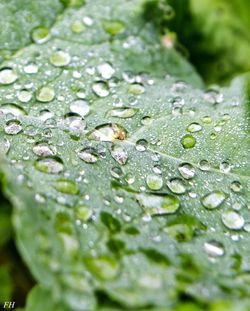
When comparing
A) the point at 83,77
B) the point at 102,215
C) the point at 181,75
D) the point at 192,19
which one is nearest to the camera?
the point at 102,215

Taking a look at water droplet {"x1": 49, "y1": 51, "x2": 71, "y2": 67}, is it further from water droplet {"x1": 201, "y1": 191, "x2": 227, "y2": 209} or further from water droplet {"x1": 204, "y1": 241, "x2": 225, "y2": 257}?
water droplet {"x1": 204, "y1": 241, "x2": 225, "y2": 257}

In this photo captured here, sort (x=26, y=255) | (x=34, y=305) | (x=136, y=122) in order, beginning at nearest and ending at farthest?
(x=26, y=255)
(x=34, y=305)
(x=136, y=122)

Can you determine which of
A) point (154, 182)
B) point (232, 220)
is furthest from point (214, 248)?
point (154, 182)

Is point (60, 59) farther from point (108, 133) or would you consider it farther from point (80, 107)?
point (108, 133)

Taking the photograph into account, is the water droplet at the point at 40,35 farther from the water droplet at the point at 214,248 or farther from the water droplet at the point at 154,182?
the water droplet at the point at 214,248

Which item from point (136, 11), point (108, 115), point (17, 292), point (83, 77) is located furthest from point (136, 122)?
point (17, 292)

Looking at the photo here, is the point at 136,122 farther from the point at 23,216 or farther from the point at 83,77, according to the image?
the point at 23,216

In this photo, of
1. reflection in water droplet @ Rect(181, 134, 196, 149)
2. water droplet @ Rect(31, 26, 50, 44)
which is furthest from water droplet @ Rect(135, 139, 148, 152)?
water droplet @ Rect(31, 26, 50, 44)
